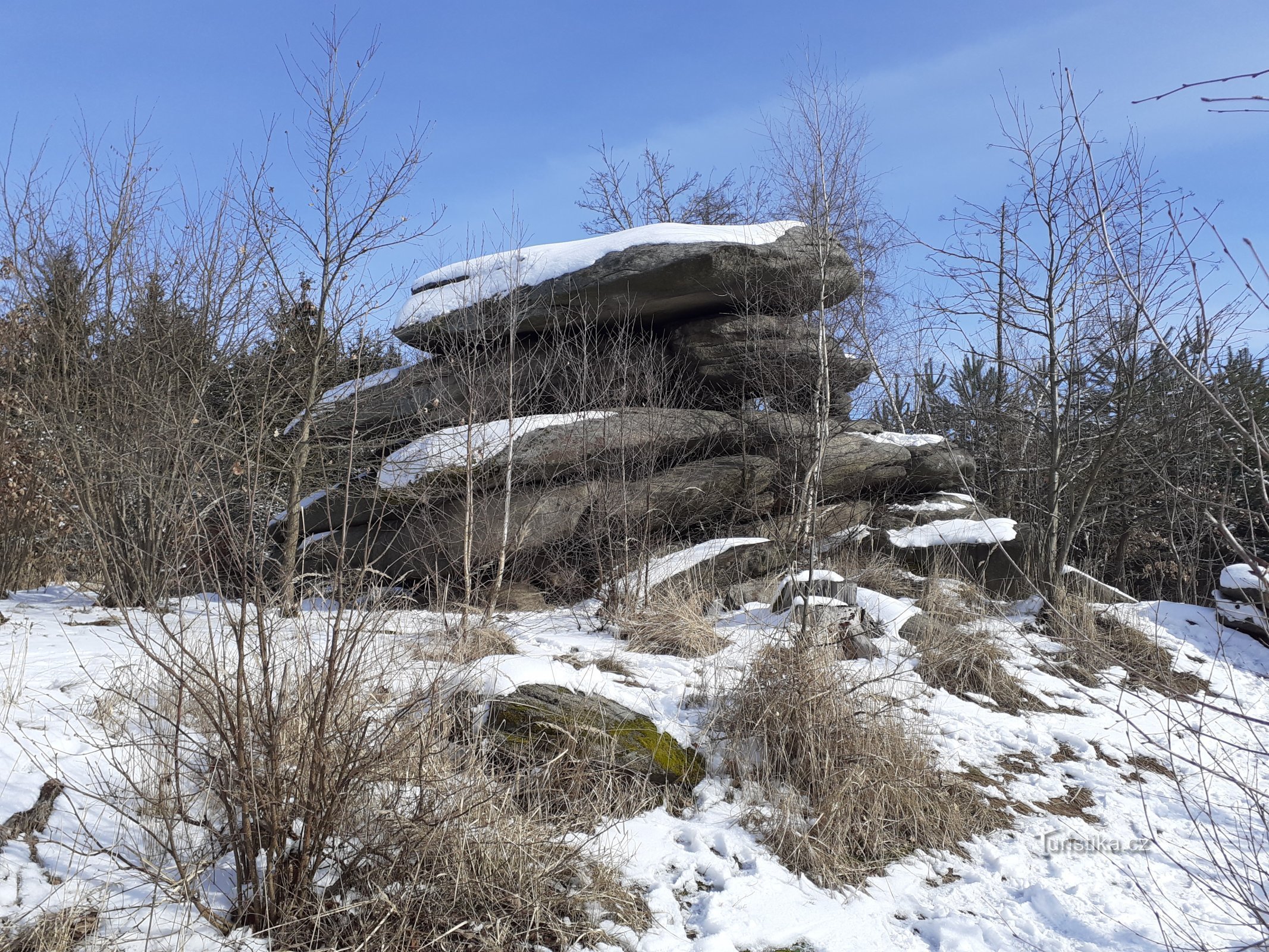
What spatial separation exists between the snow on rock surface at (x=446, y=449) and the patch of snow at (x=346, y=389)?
0.99m

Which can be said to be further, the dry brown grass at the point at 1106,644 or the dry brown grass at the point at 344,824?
the dry brown grass at the point at 1106,644

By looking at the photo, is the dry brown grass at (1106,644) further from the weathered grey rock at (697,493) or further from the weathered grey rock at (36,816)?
the weathered grey rock at (36,816)

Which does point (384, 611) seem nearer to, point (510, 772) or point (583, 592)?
point (510, 772)

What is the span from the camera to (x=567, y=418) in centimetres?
1047

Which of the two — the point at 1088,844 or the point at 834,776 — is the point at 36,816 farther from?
the point at 1088,844

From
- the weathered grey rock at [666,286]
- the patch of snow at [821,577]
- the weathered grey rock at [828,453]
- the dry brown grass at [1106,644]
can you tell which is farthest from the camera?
the weathered grey rock at [828,453]

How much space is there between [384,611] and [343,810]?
32.1 inches

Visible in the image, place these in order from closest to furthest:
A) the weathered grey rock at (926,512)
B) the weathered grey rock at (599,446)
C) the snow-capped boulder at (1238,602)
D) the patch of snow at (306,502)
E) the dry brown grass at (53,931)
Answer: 1. the dry brown grass at (53,931)
2. the snow-capped boulder at (1238,602)
3. the weathered grey rock at (599,446)
4. the patch of snow at (306,502)
5. the weathered grey rock at (926,512)

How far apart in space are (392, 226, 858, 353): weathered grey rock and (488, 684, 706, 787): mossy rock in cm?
637

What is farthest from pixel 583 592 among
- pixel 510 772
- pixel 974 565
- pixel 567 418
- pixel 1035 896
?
pixel 1035 896

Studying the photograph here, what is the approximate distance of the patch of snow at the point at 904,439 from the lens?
505 inches

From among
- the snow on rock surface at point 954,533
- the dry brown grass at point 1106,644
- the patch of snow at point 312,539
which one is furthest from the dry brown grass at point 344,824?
the snow on rock surface at point 954,533

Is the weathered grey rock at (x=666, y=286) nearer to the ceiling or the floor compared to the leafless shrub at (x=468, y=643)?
nearer to the ceiling

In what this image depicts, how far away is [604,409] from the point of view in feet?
34.9
